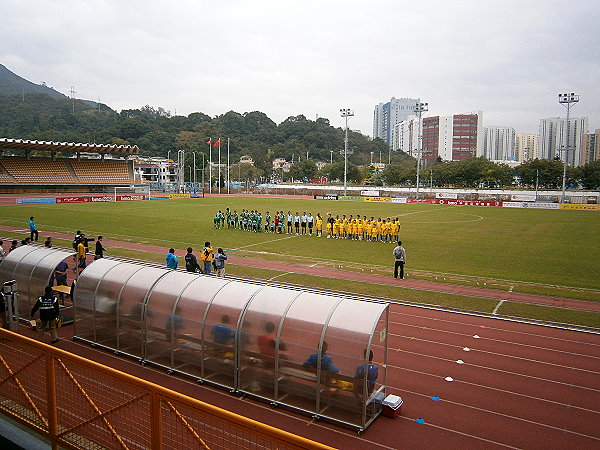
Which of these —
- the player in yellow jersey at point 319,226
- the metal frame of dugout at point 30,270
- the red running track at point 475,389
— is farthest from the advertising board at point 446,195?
the metal frame of dugout at point 30,270

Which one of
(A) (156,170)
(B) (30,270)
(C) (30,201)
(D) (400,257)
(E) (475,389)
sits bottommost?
(E) (475,389)

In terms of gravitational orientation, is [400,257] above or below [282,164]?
below

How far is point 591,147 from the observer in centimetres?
15925

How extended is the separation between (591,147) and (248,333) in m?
185

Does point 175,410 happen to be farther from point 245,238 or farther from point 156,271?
point 245,238

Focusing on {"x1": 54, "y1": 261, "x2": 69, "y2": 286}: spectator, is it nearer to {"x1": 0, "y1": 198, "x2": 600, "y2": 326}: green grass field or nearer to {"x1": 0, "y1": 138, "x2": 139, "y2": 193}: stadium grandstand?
{"x1": 0, "y1": 198, "x2": 600, "y2": 326}: green grass field

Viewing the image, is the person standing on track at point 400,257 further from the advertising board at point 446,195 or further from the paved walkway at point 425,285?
the advertising board at point 446,195

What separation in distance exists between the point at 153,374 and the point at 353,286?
29.5 feet

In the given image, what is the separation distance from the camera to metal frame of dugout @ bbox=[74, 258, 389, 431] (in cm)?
773

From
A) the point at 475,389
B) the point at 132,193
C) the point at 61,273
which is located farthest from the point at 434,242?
the point at 132,193

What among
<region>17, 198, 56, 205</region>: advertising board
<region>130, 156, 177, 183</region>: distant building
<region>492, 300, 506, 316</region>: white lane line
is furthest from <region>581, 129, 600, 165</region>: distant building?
<region>492, 300, 506, 316</region>: white lane line

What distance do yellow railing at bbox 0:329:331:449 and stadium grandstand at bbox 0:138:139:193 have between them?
70972 mm

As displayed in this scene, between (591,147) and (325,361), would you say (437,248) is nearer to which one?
(325,361)

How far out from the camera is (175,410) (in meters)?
4.67
